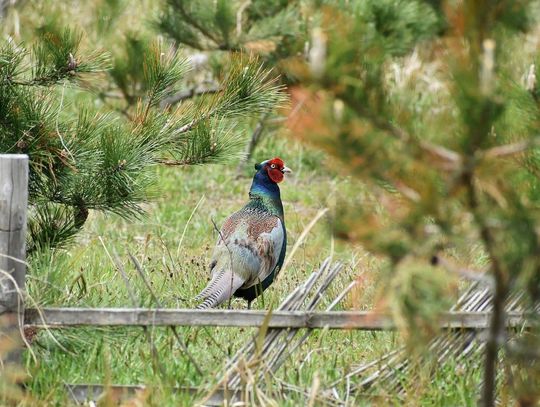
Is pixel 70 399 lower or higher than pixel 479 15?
lower

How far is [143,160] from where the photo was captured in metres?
3.90

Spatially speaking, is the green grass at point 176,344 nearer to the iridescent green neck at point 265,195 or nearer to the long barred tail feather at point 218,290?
the long barred tail feather at point 218,290

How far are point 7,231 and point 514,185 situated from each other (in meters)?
1.41

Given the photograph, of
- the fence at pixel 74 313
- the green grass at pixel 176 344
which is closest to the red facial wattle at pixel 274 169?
the green grass at pixel 176 344

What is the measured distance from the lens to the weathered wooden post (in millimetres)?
3115

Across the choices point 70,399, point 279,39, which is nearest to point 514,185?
point 70,399

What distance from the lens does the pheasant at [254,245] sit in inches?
181

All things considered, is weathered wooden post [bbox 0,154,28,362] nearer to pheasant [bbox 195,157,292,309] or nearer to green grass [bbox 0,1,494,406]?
green grass [bbox 0,1,494,406]

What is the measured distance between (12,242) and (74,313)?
0.86ft

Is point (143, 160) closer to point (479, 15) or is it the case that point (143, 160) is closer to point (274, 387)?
point (274, 387)

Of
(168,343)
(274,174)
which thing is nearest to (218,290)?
(274,174)

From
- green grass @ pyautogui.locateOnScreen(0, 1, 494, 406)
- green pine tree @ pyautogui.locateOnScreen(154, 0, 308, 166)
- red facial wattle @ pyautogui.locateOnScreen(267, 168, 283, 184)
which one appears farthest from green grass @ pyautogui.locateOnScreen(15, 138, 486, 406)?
green pine tree @ pyautogui.locateOnScreen(154, 0, 308, 166)

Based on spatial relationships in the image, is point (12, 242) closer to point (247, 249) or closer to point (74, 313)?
point (74, 313)

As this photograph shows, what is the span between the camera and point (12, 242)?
10.3ft
